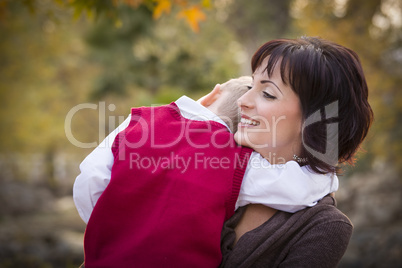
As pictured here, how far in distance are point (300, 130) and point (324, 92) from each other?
205 mm

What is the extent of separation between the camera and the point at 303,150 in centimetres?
171

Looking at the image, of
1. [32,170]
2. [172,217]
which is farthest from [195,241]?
[32,170]

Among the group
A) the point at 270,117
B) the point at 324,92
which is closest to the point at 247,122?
the point at 270,117

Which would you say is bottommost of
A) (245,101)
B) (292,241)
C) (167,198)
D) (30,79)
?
(30,79)

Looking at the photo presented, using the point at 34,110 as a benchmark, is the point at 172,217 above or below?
above

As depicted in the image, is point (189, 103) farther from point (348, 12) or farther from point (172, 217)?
point (348, 12)

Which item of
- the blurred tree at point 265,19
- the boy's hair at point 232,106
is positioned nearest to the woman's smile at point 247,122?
the boy's hair at point 232,106

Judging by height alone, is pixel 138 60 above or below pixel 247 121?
below

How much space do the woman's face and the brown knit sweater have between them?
29 centimetres

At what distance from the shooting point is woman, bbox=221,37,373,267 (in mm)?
1577

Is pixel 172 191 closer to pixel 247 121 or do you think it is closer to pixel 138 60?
pixel 247 121

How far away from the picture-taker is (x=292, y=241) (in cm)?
161

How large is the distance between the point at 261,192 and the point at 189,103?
21.3 inches

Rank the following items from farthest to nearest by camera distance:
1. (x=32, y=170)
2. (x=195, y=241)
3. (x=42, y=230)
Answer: (x=32, y=170) → (x=42, y=230) → (x=195, y=241)
